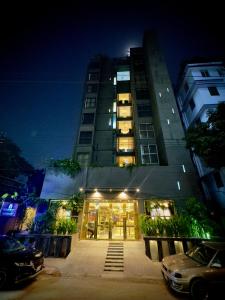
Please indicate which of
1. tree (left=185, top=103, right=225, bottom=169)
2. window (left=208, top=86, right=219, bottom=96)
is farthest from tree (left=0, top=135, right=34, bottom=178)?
window (left=208, top=86, right=219, bottom=96)

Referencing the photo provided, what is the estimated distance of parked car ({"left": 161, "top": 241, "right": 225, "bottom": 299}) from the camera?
494 centimetres

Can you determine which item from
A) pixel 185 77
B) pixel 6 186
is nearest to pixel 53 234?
pixel 6 186

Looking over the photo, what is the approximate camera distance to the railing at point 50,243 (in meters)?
9.81

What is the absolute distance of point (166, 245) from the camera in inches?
382

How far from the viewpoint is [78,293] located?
541 centimetres

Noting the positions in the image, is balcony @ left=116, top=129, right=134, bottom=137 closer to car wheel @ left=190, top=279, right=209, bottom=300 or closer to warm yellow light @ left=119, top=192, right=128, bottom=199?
warm yellow light @ left=119, top=192, right=128, bottom=199

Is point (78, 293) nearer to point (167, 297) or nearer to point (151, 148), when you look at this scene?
point (167, 297)

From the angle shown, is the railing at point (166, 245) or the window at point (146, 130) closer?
the railing at point (166, 245)

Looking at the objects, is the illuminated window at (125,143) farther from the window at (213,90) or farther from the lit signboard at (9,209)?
the lit signboard at (9,209)

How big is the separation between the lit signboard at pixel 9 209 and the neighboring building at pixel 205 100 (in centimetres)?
2042

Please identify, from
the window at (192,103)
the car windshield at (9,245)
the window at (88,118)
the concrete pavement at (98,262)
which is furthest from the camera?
the window at (88,118)

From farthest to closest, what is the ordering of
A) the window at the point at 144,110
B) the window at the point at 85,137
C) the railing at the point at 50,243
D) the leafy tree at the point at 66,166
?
the window at the point at 144,110
the window at the point at 85,137
the leafy tree at the point at 66,166
the railing at the point at 50,243

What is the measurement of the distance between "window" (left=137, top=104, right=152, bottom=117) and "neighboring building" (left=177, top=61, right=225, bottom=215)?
5.71 metres

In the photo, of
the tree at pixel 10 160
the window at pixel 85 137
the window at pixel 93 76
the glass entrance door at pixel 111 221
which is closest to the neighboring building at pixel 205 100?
the glass entrance door at pixel 111 221
